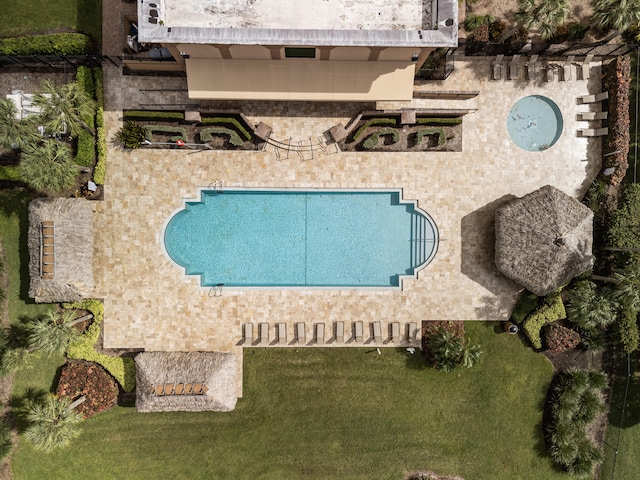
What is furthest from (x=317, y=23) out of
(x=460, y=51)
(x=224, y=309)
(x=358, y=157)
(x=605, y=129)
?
(x=605, y=129)

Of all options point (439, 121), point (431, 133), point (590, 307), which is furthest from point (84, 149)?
point (590, 307)

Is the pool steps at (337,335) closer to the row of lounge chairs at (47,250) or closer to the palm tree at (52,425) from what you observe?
the palm tree at (52,425)

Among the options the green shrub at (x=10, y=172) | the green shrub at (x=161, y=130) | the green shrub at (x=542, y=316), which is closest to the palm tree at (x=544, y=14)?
the green shrub at (x=542, y=316)

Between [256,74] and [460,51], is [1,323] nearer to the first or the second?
[256,74]

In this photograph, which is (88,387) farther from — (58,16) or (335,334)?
(58,16)

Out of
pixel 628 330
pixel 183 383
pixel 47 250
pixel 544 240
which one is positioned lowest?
pixel 183 383

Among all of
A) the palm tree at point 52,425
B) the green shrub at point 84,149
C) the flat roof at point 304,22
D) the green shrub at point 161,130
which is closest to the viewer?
the flat roof at point 304,22
